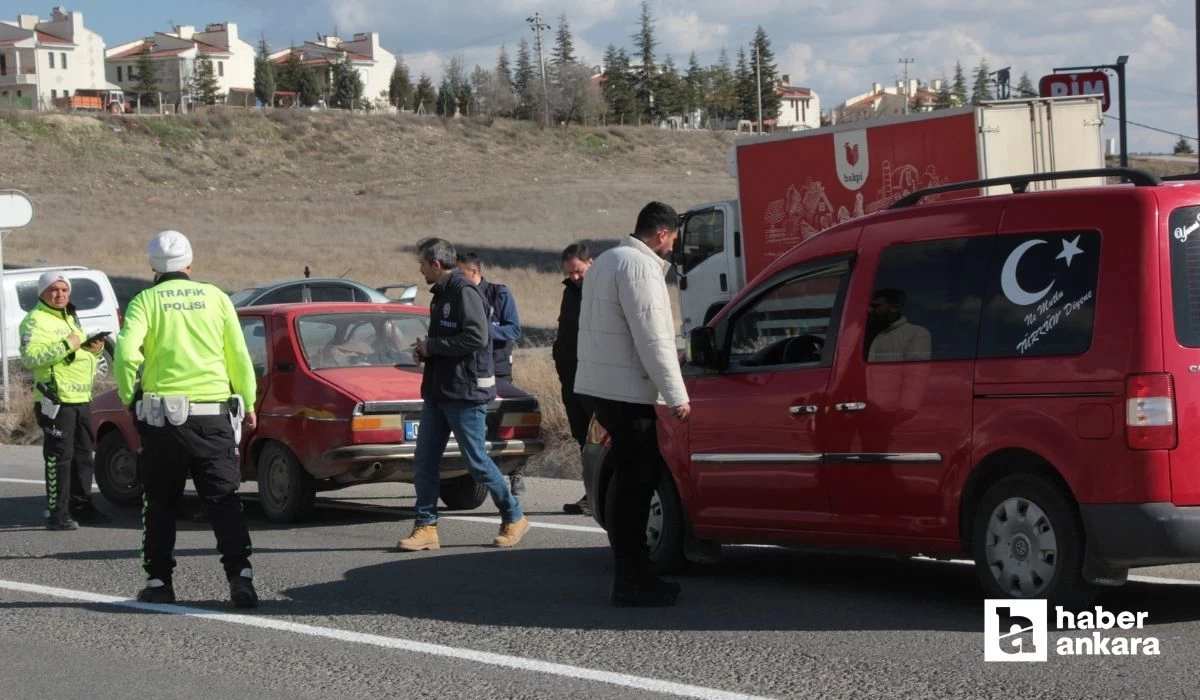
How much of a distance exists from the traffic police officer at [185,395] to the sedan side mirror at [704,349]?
2.20 metres

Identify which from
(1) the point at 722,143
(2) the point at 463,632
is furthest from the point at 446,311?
(1) the point at 722,143

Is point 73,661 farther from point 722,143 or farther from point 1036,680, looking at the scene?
point 722,143

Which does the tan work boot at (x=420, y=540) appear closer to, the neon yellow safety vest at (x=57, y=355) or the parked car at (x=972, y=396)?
the parked car at (x=972, y=396)

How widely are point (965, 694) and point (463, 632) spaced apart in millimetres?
2359

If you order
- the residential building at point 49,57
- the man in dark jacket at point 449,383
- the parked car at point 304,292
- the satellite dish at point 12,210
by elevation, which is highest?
the residential building at point 49,57

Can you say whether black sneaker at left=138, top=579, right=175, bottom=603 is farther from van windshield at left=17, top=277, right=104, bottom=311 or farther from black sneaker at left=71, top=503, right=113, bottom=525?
van windshield at left=17, top=277, right=104, bottom=311

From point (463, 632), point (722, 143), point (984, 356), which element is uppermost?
point (722, 143)

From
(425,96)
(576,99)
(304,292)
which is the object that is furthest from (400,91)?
(304,292)

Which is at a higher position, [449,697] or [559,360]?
[559,360]

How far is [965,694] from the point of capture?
549 centimetres

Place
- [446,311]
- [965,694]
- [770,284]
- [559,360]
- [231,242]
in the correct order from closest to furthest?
[965,694] < [770,284] < [446,311] < [559,360] < [231,242]

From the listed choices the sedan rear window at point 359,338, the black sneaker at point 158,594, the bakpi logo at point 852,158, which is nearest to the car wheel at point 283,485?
the sedan rear window at point 359,338

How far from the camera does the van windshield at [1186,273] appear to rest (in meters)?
6.11

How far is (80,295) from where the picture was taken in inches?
917
